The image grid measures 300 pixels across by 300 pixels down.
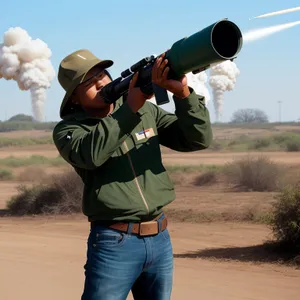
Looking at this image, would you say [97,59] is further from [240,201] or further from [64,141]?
[240,201]

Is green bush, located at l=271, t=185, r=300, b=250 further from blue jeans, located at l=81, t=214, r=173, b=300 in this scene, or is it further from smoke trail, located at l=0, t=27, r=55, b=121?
smoke trail, located at l=0, t=27, r=55, b=121

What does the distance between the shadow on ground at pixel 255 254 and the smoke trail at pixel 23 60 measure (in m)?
30.1

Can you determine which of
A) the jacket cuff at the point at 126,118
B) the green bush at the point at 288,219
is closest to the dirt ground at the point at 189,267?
the green bush at the point at 288,219

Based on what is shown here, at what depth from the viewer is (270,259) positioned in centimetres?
Answer: 1262

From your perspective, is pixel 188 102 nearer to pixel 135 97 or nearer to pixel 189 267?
pixel 135 97

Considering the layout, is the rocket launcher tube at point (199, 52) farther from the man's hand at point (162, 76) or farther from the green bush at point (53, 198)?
the green bush at point (53, 198)

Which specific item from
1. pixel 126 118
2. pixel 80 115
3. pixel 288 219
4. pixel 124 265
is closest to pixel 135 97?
pixel 126 118

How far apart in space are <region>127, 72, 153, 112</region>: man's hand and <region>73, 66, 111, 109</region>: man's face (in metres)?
0.26

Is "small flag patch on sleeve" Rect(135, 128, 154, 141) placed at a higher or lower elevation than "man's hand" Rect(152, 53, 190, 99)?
lower

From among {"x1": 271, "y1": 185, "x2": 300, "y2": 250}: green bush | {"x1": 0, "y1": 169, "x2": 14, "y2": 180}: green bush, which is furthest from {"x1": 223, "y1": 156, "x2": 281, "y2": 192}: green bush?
{"x1": 0, "y1": 169, "x2": 14, "y2": 180}: green bush

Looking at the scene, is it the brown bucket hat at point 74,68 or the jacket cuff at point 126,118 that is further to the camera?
the brown bucket hat at point 74,68

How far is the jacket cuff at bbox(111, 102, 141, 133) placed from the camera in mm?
3721

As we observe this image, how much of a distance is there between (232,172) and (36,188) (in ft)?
28.5

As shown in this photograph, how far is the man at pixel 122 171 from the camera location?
3738 millimetres
